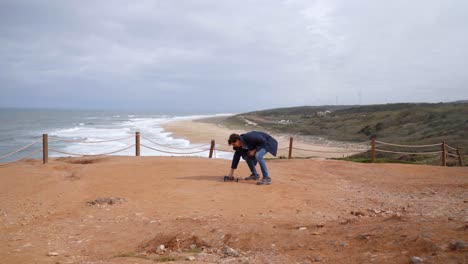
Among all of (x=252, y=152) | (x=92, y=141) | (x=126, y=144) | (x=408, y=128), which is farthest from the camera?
(x=408, y=128)

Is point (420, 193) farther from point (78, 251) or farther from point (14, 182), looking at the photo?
point (14, 182)

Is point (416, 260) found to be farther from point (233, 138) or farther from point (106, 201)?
point (106, 201)

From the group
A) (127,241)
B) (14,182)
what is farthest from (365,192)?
(14,182)

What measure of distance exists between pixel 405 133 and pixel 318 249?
29308 mm

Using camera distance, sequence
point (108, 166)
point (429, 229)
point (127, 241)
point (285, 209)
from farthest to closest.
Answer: point (108, 166), point (285, 209), point (127, 241), point (429, 229)

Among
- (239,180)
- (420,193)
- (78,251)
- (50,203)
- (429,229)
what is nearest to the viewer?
(429,229)

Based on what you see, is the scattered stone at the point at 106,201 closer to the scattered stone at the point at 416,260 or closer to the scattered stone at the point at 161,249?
the scattered stone at the point at 161,249

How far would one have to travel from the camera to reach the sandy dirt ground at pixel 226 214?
4.38 meters

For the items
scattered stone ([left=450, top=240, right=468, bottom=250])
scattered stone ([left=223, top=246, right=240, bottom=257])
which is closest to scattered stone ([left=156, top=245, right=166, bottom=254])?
scattered stone ([left=223, top=246, right=240, bottom=257])

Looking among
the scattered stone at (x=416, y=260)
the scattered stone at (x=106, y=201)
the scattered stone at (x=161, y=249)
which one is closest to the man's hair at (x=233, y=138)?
the scattered stone at (x=106, y=201)

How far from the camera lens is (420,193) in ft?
27.3

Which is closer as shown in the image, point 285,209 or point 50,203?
point 285,209

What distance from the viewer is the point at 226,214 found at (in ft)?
21.7

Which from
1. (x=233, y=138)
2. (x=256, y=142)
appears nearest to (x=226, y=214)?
(x=233, y=138)
